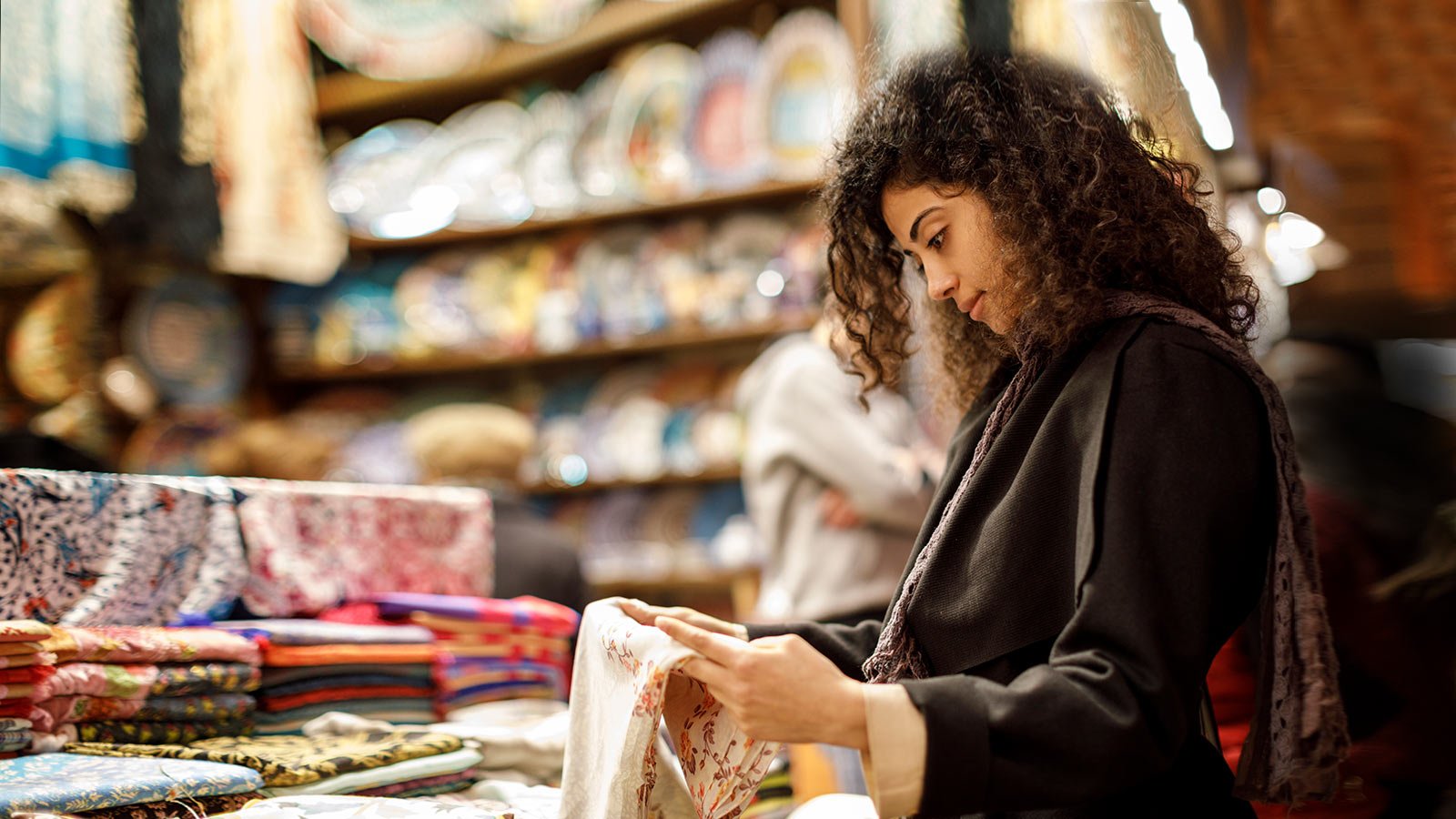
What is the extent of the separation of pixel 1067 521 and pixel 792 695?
325 mm

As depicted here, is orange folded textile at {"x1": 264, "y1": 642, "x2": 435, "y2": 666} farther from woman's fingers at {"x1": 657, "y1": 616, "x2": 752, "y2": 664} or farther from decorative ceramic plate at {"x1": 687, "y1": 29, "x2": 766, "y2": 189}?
decorative ceramic plate at {"x1": 687, "y1": 29, "x2": 766, "y2": 189}

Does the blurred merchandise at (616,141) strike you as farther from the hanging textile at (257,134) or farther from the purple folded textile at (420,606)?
the purple folded textile at (420,606)

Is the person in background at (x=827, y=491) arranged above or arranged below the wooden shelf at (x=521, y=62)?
below

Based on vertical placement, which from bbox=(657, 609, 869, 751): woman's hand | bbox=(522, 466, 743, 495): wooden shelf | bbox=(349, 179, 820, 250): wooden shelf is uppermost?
bbox=(349, 179, 820, 250): wooden shelf

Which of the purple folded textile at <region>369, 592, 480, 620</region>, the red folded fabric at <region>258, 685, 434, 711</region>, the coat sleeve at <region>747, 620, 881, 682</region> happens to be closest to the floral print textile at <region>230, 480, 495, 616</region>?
the purple folded textile at <region>369, 592, 480, 620</region>

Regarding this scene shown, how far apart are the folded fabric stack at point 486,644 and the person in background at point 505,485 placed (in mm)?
510

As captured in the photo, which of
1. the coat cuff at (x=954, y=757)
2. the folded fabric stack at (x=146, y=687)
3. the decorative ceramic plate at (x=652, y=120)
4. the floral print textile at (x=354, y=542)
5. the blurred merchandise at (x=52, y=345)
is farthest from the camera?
the decorative ceramic plate at (x=652, y=120)

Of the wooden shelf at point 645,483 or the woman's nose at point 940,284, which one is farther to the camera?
the wooden shelf at point 645,483

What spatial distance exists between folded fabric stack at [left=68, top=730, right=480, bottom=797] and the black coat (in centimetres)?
64

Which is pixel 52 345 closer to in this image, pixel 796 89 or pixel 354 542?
pixel 354 542

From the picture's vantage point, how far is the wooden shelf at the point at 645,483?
11.8 feet

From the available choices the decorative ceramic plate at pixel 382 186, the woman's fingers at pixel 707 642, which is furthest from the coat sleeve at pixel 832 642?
the decorative ceramic plate at pixel 382 186

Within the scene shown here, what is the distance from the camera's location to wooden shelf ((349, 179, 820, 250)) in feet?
11.2

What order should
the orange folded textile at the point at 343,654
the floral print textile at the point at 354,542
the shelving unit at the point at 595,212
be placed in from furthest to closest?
1. the shelving unit at the point at 595,212
2. the floral print textile at the point at 354,542
3. the orange folded textile at the point at 343,654
